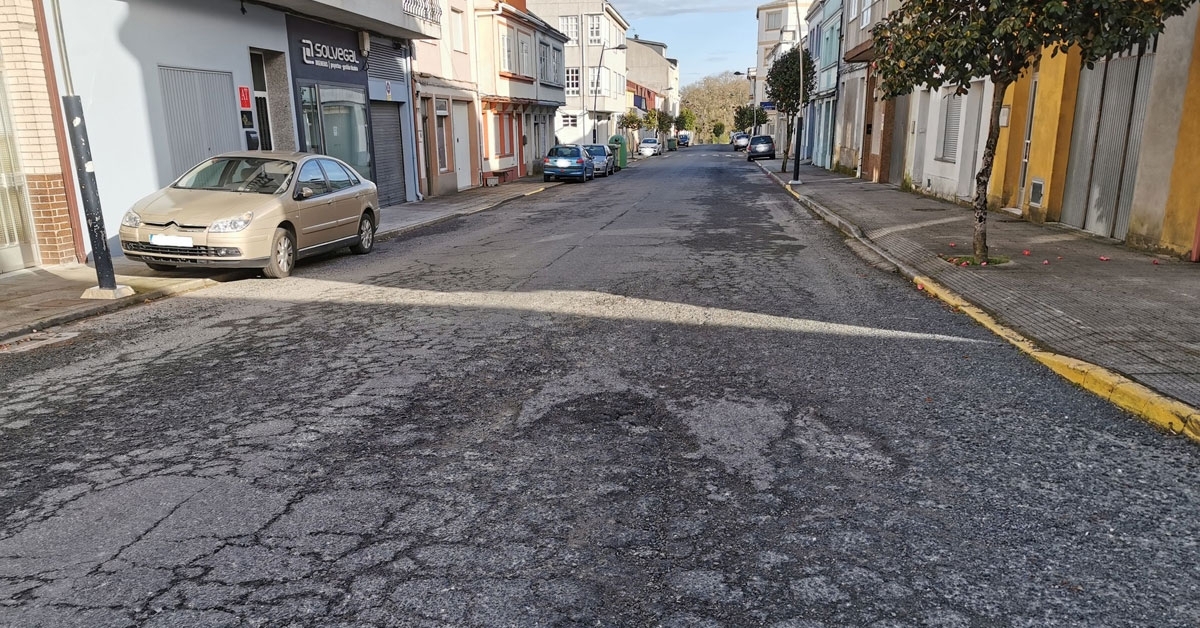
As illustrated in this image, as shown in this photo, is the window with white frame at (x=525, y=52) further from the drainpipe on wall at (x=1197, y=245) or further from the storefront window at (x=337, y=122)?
the drainpipe on wall at (x=1197, y=245)

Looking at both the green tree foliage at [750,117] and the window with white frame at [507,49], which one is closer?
the window with white frame at [507,49]

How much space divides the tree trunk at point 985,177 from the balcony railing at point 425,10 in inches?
598

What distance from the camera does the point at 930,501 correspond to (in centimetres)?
366

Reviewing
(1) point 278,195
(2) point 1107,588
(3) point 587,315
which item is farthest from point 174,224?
(2) point 1107,588

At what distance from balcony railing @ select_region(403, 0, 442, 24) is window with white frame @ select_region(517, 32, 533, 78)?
9548mm

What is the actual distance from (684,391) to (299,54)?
14711 mm

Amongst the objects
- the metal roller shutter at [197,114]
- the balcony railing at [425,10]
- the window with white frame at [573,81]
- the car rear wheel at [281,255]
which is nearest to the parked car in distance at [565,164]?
the balcony railing at [425,10]

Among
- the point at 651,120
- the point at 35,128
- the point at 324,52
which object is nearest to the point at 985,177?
the point at 35,128

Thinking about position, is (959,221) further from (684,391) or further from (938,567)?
(938,567)

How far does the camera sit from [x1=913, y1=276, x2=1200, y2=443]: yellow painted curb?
14.6 ft

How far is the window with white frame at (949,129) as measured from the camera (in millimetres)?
18641

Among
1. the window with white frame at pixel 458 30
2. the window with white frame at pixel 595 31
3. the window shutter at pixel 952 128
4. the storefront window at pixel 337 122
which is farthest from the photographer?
the window with white frame at pixel 595 31

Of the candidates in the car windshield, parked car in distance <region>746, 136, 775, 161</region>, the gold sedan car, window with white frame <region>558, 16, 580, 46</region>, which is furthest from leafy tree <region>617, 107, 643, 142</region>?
the car windshield

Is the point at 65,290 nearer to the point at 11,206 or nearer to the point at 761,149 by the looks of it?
the point at 11,206
